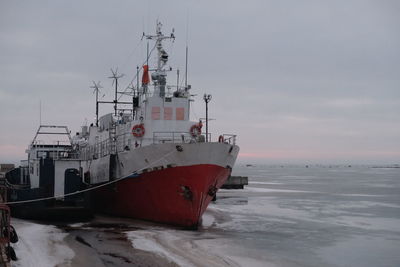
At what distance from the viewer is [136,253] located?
15.0 m

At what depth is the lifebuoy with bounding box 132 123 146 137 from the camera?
23.7 meters

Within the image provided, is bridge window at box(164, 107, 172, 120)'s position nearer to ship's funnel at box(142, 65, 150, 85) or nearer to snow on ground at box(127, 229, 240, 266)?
ship's funnel at box(142, 65, 150, 85)

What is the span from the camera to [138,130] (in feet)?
78.1

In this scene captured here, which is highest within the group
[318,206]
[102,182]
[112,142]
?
[112,142]

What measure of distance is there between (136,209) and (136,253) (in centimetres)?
775

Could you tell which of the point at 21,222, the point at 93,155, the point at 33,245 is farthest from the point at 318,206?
the point at 33,245

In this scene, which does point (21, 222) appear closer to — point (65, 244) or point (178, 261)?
point (65, 244)

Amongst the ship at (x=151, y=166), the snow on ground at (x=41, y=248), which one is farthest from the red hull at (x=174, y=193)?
the snow on ground at (x=41, y=248)

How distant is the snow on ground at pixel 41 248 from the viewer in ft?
43.4

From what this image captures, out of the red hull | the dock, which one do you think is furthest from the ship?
the dock

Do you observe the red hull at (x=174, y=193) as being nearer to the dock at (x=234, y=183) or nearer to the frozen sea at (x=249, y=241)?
the frozen sea at (x=249, y=241)

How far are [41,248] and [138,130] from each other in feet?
32.2

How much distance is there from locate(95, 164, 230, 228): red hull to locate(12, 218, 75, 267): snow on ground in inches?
171

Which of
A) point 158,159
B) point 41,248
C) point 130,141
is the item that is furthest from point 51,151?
point 41,248
